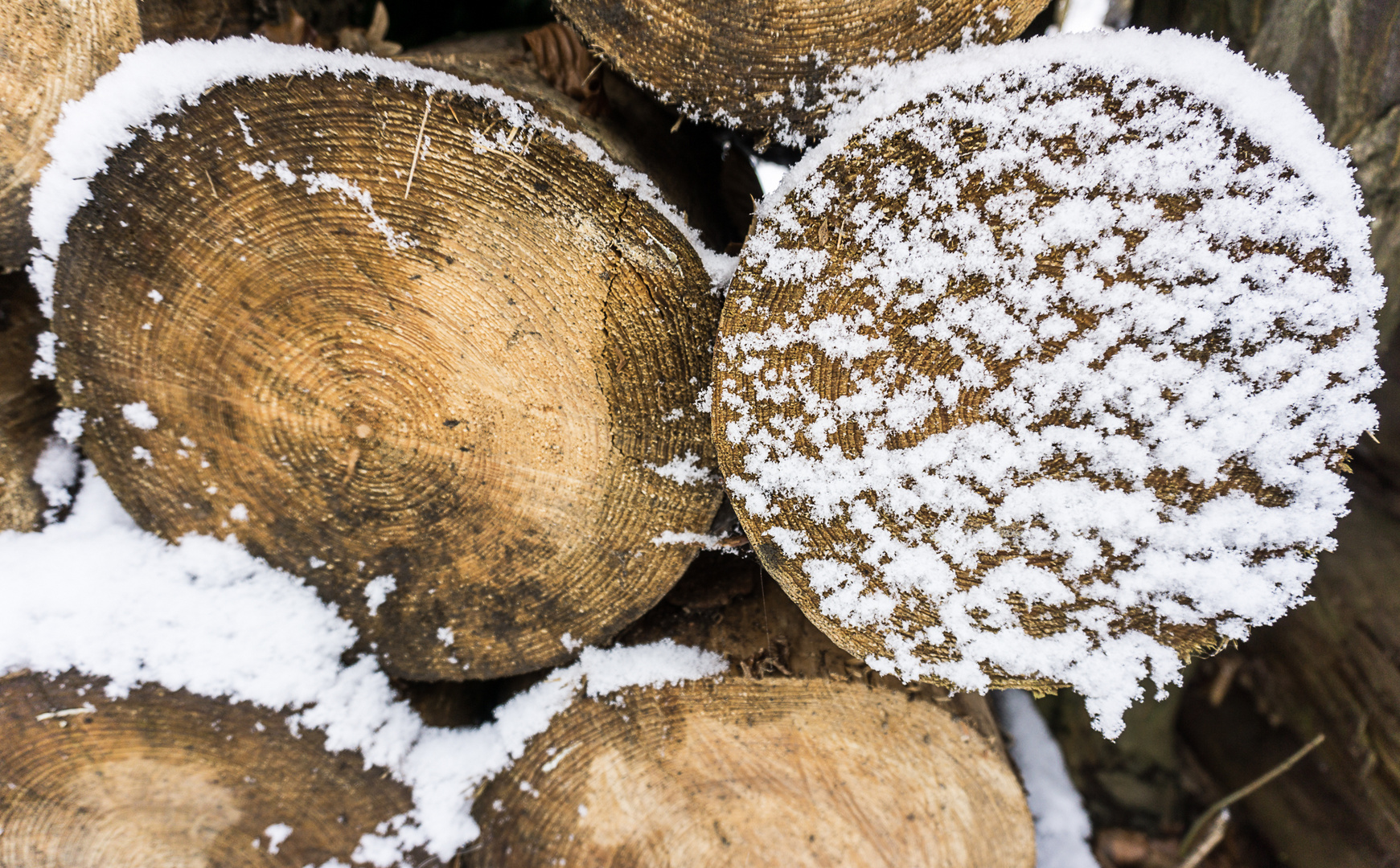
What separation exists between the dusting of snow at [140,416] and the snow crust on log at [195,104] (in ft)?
1.03

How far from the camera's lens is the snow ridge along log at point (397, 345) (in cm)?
105

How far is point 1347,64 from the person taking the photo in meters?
1.48

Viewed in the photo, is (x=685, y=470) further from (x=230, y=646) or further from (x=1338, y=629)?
(x=1338, y=629)

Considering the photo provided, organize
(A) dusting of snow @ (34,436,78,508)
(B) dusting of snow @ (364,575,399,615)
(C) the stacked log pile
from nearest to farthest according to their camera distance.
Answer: (C) the stacked log pile < (B) dusting of snow @ (364,575,399,615) < (A) dusting of snow @ (34,436,78,508)

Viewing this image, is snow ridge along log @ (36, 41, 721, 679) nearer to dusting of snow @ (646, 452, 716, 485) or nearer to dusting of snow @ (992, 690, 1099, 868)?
dusting of snow @ (646, 452, 716, 485)

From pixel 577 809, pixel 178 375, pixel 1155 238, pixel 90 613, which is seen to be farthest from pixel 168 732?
pixel 1155 238

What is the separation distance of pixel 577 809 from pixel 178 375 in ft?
4.14

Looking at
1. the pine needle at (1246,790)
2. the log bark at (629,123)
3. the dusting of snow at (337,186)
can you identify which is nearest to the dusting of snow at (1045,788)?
the pine needle at (1246,790)

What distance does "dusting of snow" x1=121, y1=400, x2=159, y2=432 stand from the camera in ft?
4.15

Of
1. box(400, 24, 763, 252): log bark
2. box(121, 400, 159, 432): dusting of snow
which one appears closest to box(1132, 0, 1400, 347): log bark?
box(400, 24, 763, 252): log bark

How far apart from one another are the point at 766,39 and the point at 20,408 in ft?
6.15

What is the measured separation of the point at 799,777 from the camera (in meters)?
1.37

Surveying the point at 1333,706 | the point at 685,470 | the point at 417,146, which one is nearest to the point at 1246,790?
the point at 1333,706

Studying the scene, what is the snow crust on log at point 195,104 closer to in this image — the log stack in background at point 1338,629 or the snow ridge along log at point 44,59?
the snow ridge along log at point 44,59
